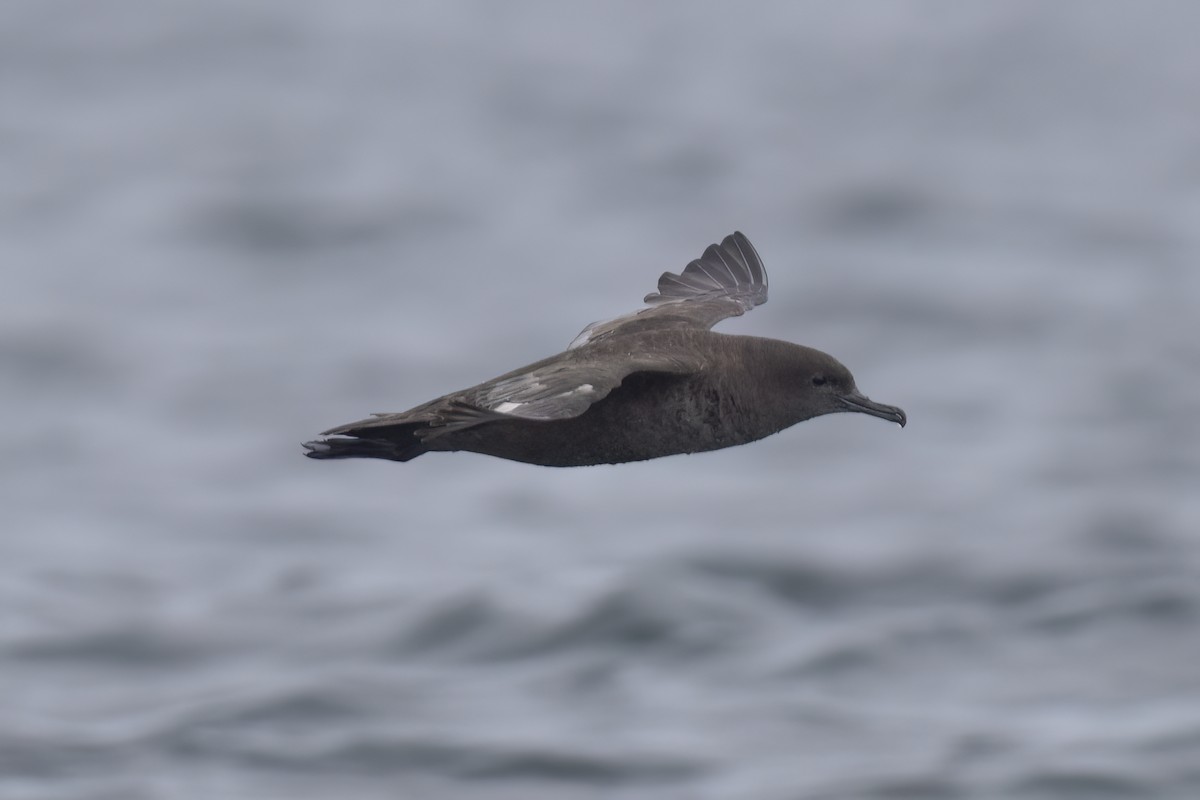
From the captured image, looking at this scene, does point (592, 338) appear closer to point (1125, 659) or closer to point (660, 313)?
point (660, 313)

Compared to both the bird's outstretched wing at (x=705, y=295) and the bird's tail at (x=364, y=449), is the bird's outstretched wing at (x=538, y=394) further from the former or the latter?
the bird's outstretched wing at (x=705, y=295)

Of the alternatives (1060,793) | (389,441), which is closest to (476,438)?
(389,441)

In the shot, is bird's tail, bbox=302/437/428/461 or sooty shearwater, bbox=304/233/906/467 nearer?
sooty shearwater, bbox=304/233/906/467

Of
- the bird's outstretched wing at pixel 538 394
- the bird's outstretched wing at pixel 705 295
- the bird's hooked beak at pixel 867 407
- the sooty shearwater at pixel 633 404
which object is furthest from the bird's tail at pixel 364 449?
the bird's hooked beak at pixel 867 407

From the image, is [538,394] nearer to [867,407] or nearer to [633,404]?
[633,404]

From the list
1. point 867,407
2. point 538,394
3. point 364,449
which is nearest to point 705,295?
point 867,407

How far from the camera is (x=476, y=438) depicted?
32.1 feet

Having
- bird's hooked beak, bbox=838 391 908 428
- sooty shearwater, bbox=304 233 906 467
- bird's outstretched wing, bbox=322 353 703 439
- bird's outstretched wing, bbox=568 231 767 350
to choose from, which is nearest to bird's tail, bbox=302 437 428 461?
sooty shearwater, bbox=304 233 906 467

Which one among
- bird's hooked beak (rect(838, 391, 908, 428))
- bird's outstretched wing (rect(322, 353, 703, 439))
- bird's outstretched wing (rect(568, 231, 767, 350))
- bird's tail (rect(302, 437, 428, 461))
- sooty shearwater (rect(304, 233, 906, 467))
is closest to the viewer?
bird's outstretched wing (rect(322, 353, 703, 439))

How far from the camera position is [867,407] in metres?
10.5

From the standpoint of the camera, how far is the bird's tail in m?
10.2

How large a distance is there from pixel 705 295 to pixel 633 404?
107 inches

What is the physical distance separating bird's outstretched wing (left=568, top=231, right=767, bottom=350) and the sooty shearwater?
0.88 m

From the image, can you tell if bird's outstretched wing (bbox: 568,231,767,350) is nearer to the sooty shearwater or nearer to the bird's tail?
the sooty shearwater
